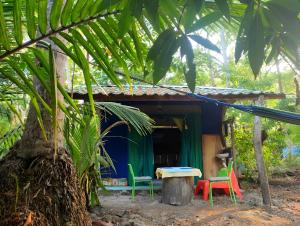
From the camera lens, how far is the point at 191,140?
7.64 metres

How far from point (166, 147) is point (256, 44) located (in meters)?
10.3

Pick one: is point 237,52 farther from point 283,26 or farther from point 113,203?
point 113,203

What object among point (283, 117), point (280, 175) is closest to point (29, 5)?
point (283, 117)

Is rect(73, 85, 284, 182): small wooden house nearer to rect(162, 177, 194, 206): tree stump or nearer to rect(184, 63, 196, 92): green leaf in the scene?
rect(162, 177, 194, 206): tree stump

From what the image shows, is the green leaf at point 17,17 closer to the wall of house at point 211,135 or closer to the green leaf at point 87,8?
the green leaf at point 87,8

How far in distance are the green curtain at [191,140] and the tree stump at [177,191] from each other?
5.88 ft

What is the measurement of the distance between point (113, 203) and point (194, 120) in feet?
9.65

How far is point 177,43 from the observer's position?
0.70 meters

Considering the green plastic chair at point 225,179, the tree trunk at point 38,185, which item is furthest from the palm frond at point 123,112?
the green plastic chair at point 225,179

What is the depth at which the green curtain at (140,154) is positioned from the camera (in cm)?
733

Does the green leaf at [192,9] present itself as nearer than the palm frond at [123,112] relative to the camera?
Yes

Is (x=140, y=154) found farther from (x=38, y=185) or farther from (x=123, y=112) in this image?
(x=38, y=185)

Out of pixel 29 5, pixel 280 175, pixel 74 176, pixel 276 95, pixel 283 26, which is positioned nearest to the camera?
pixel 283 26

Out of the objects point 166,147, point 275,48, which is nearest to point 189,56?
point 275,48
